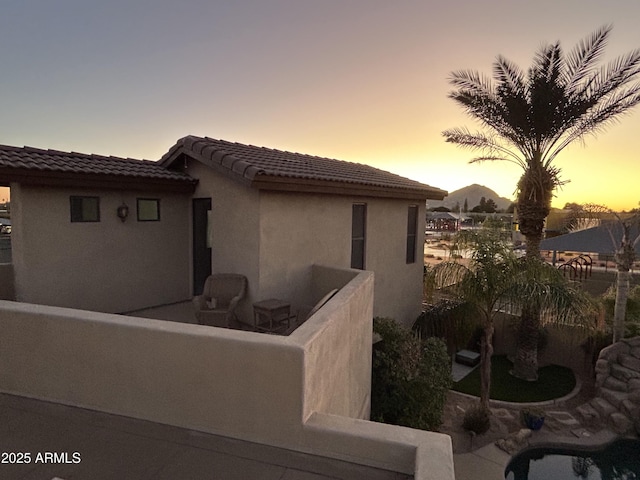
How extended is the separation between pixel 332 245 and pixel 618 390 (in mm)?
10398

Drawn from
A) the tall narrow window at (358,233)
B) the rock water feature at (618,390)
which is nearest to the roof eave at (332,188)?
the tall narrow window at (358,233)

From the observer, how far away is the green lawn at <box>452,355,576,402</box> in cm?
1244

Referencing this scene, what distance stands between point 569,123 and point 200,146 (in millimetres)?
12400

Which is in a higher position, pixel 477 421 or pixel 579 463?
pixel 477 421

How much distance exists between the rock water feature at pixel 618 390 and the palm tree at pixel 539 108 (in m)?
2.09

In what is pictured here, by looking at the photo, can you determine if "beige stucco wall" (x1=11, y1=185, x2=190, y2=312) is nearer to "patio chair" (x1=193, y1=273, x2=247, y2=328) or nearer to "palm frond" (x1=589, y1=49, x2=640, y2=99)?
"patio chair" (x1=193, y1=273, x2=247, y2=328)

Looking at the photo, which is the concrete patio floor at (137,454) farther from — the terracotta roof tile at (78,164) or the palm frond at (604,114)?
the palm frond at (604,114)

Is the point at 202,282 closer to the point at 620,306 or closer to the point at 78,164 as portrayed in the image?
the point at 78,164

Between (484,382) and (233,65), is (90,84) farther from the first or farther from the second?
(484,382)

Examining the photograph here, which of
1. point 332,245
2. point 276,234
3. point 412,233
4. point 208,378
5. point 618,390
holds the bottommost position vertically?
point 618,390

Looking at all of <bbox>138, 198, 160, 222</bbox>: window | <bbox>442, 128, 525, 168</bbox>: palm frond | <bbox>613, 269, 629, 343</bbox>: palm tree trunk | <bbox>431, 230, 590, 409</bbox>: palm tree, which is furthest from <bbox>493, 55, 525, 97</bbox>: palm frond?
<bbox>138, 198, 160, 222</bbox>: window

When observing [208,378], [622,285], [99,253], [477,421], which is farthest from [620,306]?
[99,253]

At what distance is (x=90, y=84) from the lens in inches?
583

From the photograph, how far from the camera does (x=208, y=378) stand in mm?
3646
